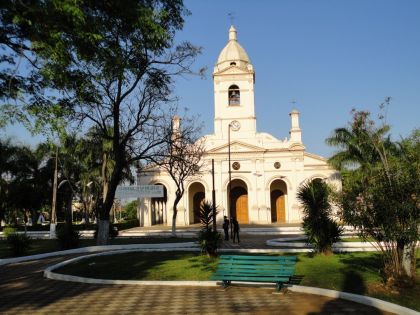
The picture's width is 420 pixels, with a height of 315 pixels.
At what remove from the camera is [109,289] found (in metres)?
10.4

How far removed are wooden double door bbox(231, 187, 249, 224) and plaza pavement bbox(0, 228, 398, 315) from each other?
3316 cm

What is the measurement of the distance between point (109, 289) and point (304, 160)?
33.9 m

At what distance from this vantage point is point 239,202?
44125 millimetres

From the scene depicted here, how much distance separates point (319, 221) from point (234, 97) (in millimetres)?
29653

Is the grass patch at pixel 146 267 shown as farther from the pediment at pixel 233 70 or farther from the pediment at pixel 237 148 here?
the pediment at pixel 233 70

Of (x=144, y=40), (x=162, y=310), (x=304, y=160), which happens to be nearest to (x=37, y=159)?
(x=304, y=160)

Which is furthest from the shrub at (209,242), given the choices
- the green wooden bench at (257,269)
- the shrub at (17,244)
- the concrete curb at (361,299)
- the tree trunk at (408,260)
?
the shrub at (17,244)

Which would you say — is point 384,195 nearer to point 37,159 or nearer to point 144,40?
point 144,40

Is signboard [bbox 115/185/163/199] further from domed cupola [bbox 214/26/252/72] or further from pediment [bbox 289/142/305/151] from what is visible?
domed cupola [bbox 214/26/252/72]

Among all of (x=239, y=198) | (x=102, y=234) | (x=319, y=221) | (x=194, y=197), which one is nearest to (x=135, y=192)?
(x=102, y=234)

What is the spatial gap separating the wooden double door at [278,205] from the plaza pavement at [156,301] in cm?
3445

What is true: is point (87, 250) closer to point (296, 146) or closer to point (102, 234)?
point (102, 234)

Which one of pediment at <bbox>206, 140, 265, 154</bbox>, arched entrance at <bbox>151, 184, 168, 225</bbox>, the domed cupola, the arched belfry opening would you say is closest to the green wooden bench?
pediment at <bbox>206, 140, 265, 154</bbox>

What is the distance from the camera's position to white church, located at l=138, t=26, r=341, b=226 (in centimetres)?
4162
